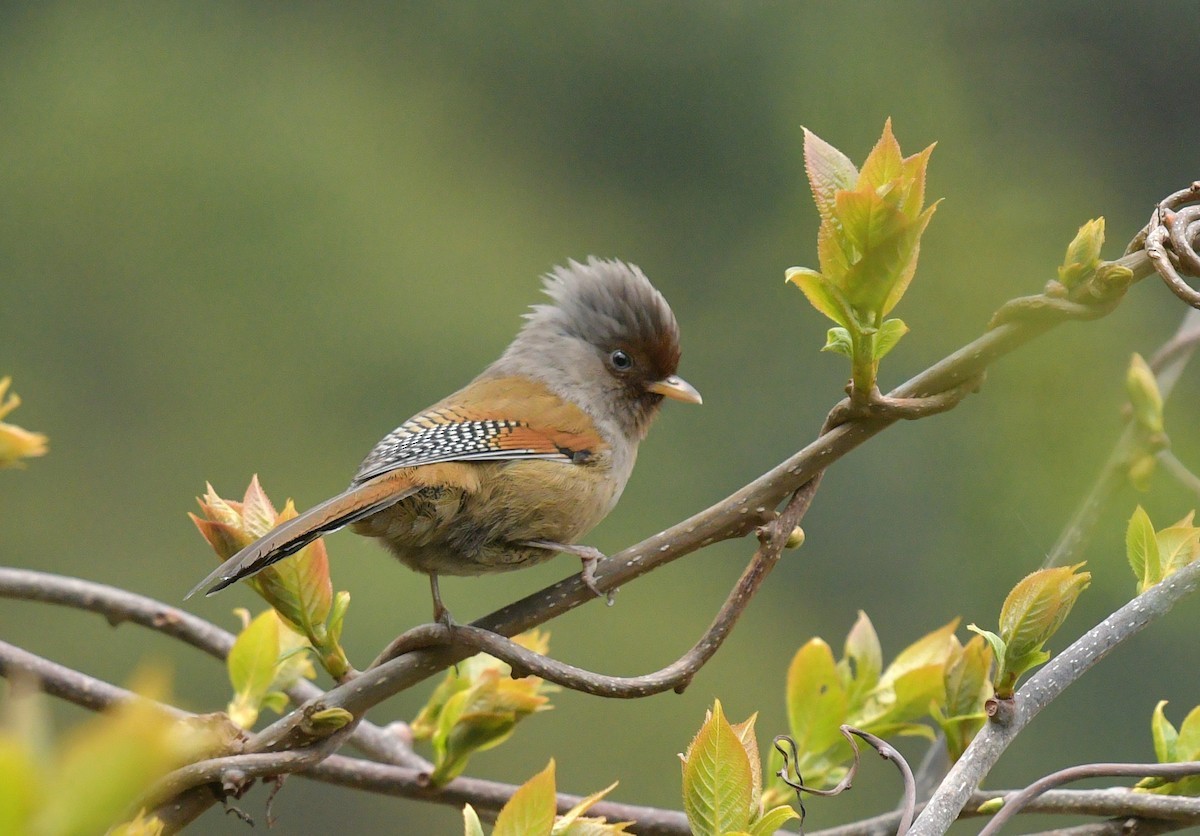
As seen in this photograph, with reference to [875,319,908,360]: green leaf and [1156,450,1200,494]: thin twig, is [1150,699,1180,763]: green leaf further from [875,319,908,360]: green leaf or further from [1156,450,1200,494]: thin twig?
[875,319,908,360]: green leaf

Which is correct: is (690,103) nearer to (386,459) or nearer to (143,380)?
(143,380)

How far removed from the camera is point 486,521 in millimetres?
→ 2756

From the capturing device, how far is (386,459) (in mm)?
2746

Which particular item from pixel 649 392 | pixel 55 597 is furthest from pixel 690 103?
pixel 55 597

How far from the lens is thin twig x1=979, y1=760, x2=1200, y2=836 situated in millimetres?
1433

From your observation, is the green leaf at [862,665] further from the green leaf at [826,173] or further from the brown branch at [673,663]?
the green leaf at [826,173]

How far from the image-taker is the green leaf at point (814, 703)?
212 centimetres

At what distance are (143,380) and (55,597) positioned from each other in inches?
538

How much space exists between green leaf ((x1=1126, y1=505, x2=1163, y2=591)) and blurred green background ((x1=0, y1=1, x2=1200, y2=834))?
6.06 metres

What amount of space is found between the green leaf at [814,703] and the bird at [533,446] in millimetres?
372

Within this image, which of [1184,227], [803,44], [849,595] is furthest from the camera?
[803,44]

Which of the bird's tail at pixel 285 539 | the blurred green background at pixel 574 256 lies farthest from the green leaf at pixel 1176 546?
the blurred green background at pixel 574 256

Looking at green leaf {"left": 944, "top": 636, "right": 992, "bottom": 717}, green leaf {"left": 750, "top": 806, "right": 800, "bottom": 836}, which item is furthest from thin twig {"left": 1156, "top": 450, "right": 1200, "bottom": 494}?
green leaf {"left": 750, "top": 806, "right": 800, "bottom": 836}

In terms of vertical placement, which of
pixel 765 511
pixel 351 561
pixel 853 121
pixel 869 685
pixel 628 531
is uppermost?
pixel 853 121
